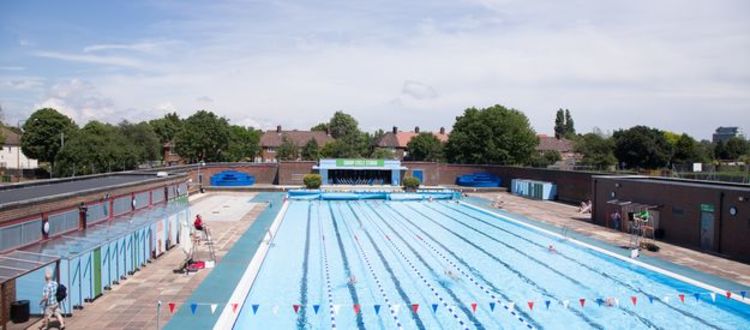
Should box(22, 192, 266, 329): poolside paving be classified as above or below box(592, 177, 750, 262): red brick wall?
below

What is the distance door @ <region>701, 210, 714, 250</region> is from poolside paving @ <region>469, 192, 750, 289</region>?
70cm

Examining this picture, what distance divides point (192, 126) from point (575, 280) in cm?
5539

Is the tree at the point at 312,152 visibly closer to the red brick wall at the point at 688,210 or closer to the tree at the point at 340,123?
the tree at the point at 340,123

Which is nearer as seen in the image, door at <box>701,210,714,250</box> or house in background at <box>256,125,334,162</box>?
door at <box>701,210,714,250</box>

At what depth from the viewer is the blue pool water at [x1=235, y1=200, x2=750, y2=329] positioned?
13.4m

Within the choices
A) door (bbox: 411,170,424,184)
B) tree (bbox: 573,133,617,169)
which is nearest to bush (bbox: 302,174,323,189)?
door (bbox: 411,170,424,184)

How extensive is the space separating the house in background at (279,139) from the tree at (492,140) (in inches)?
1187

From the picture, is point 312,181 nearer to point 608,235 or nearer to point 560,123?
point 608,235

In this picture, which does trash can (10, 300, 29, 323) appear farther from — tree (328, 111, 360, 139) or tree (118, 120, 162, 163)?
tree (328, 111, 360, 139)

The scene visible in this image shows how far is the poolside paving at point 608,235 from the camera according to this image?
18.2 meters

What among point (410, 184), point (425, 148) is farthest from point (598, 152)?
point (410, 184)

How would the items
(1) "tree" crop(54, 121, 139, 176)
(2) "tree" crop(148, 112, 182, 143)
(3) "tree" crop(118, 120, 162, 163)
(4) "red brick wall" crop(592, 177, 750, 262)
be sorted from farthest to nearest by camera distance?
(2) "tree" crop(148, 112, 182, 143), (3) "tree" crop(118, 120, 162, 163), (1) "tree" crop(54, 121, 139, 176), (4) "red brick wall" crop(592, 177, 750, 262)

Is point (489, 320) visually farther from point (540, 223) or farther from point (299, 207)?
point (299, 207)

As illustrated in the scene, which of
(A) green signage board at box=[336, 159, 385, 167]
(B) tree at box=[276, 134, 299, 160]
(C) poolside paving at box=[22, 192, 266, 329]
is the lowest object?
(C) poolside paving at box=[22, 192, 266, 329]
